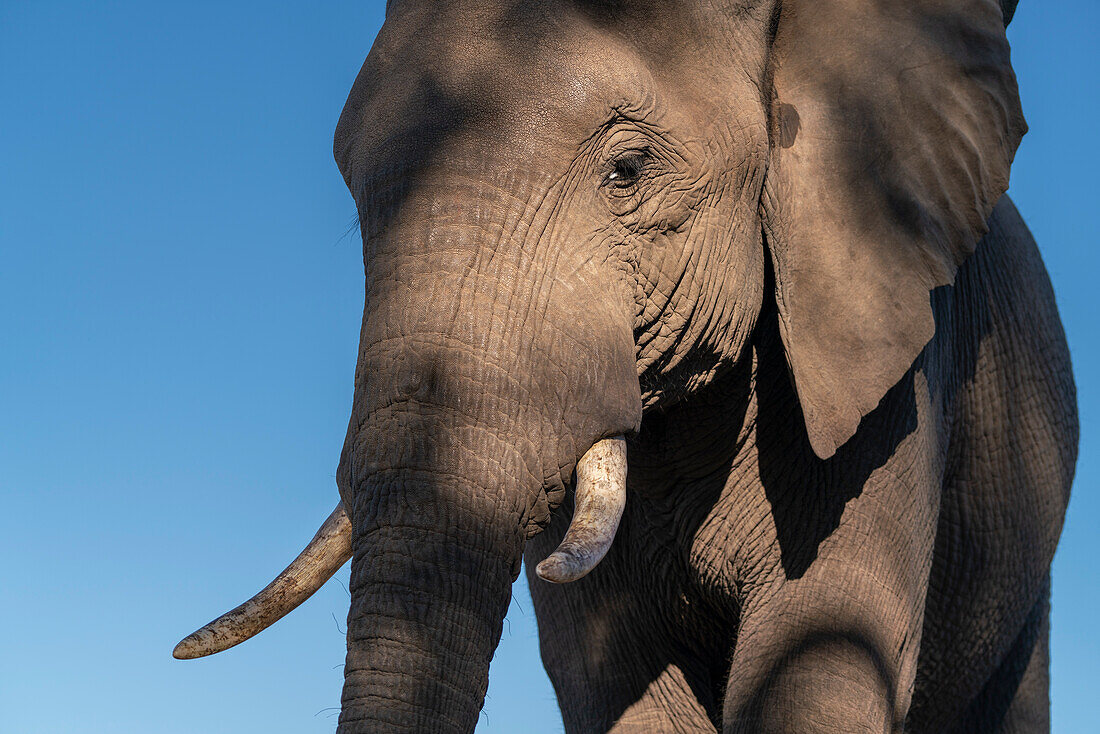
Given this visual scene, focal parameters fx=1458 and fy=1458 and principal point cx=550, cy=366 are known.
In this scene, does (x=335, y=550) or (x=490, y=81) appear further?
(x=335, y=550)

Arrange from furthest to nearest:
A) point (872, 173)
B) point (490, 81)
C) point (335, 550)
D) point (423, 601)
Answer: point (872, 173) < point (335, 550) < point (490, 81) < point (423, 601)

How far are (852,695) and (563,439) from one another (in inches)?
56.9

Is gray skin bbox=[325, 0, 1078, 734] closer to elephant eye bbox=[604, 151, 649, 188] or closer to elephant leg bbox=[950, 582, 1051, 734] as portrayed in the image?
elephant eye bbox=[604, 151, 649, 188]

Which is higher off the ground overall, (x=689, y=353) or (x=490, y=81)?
(x=490, y=81)

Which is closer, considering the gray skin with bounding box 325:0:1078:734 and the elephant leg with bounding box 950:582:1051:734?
the gray skin with bounding box 325:0:1078:734

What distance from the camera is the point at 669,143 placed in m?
3.78

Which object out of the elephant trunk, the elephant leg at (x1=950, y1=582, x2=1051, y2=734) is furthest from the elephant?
the elephant leg at (x1=950, y1=582, x2=1051, y2=734)

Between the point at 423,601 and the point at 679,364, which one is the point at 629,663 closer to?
the point at 679,364

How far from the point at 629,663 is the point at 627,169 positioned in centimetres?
199

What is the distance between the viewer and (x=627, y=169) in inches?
146

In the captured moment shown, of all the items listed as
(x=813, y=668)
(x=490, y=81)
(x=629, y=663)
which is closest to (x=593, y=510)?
(x=490, y=81)

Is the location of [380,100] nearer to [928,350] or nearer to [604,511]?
[604,511]

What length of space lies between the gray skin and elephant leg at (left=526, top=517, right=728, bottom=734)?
1 cm

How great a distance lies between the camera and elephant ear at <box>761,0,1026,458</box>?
412 cm
